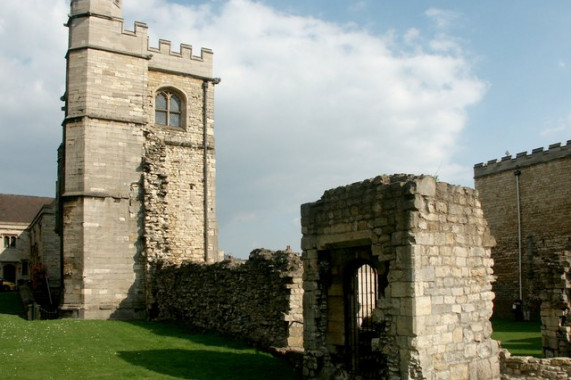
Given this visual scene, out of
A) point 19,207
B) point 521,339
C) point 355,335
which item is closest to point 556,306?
point 521,339

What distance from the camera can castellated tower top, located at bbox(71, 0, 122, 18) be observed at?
22625 mm

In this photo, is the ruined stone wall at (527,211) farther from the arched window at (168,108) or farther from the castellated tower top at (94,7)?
the castellated tower top at (94,7)

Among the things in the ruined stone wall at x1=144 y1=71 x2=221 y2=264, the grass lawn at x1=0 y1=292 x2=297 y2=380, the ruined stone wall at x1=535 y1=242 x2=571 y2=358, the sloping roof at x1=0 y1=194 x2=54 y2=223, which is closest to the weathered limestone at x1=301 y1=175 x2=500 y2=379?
the grass lawn at x1=0 y1=292 x2=297 y2=380

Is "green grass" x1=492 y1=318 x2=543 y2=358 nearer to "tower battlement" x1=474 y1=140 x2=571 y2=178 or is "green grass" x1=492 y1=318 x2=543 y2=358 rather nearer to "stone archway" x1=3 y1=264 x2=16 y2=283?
"tower battlement" x1=474 y1=140 x2=571 y2=178

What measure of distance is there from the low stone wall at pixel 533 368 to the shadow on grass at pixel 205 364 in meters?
4.31

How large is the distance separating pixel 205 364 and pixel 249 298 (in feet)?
11.3

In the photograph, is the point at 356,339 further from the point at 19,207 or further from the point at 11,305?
the point at 19,207

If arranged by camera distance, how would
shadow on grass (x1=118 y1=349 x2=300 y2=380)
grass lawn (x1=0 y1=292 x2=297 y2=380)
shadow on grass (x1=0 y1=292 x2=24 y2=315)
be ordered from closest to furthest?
grass lawn (x1=0 y1=292 x2=297 y2=380) → shadow on grass (x1=118 y1=349 x2=300 y2=380) → shadow on grass (x1=0 y1=292 x2=24 y2=315)

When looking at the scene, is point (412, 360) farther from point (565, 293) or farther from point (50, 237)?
point (50, 237)

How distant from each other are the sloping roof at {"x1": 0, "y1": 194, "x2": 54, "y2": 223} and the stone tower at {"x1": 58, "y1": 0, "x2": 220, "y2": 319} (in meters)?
33.8

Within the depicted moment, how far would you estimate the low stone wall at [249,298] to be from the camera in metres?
14.9

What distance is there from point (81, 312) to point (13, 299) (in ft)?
27.5

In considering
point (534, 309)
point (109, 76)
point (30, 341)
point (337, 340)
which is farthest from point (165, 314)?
point (534, 309)

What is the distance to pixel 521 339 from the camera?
62.8ft
